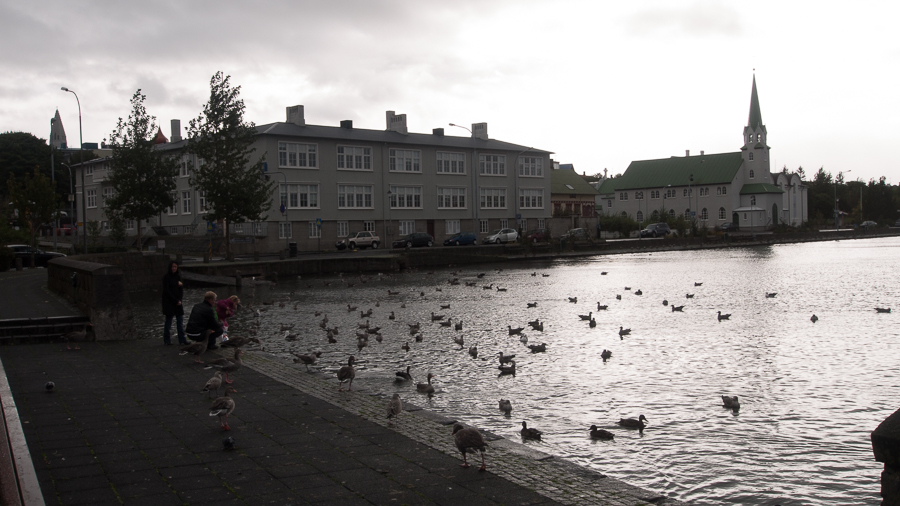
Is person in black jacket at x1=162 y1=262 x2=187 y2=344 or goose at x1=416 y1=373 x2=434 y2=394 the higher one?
person in black jacket at x1=162 y1=262 x2=187 y2=344

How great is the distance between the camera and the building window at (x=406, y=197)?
242ft

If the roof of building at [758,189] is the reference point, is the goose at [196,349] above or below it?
below

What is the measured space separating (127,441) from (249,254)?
5330 centimetres

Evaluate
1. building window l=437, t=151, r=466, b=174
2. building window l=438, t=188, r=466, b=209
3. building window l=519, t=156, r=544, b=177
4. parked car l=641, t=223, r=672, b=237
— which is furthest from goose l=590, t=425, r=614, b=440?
parked car l=641, t=223, r=672, b=237

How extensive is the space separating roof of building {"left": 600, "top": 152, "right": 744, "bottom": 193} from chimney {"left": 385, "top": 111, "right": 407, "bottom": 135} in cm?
5602

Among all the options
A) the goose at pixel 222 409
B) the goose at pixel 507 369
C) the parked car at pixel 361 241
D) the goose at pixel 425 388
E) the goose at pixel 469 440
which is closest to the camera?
the goose at pixel 469 440

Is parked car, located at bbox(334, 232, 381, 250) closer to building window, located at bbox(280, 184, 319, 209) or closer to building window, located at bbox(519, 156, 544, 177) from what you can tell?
building window, located at bbox(280, 184, 319, 209)

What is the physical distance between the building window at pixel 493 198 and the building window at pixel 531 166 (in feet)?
13.0

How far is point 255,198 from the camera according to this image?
50688mm

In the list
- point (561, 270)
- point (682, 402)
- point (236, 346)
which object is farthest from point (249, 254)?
point (682, 402)

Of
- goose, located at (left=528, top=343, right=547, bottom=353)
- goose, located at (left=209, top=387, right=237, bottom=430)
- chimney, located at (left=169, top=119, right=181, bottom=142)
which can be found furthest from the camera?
chimney, located at (left=169, top=119, right=181, bottom=142)

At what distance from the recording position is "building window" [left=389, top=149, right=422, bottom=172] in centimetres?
7406

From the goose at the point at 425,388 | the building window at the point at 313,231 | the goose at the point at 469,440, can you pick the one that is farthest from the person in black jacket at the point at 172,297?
the building window at the point at 313,231

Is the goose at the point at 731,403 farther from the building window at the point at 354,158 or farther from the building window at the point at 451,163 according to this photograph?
the building window at the point at 451,163
